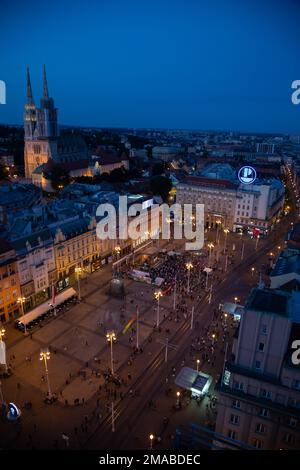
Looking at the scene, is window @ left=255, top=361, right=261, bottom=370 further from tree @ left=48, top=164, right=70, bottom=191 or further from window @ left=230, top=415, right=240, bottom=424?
tree @ left=48, top=164, right=70, bottom=191

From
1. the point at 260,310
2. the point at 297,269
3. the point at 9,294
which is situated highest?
the point at 260,310

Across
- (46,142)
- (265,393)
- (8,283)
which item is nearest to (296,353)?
(265,393)

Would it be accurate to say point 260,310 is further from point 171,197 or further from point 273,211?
point 171,197

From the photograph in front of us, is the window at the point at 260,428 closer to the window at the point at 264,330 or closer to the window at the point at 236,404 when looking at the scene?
the window at the point at 236,404

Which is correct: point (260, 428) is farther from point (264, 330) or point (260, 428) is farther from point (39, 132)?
point (39, 132)

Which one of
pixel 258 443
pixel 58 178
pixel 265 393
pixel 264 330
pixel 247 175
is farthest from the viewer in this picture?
pixel 58 178

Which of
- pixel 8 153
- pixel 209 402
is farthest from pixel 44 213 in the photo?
pixel 8 153
